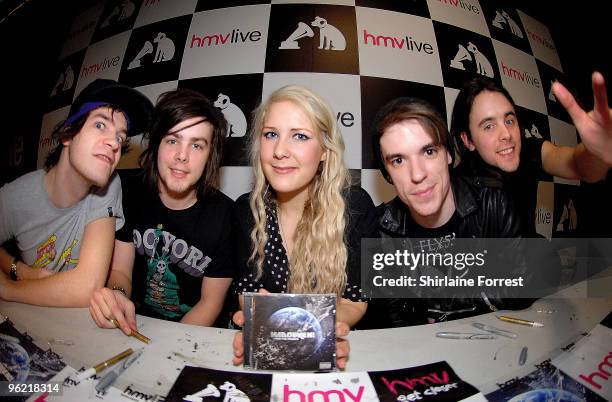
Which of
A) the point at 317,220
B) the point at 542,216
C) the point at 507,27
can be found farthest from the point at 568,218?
the point at 317,220

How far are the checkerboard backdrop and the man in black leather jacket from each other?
0.03 metres

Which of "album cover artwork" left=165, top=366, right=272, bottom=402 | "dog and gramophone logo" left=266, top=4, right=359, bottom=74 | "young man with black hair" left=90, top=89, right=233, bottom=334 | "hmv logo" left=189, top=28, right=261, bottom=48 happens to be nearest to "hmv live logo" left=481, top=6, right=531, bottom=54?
"dog and gramophone logo" left=266, top=4, right=359, bottom=74

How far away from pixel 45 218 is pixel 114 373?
32cm

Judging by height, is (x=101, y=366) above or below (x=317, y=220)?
below

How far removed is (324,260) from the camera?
26.6 inches

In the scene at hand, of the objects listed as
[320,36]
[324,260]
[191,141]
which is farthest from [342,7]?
[324,260]

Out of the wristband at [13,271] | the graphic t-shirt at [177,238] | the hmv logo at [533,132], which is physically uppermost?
the hmv logo at [533,132]

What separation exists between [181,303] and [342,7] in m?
0.70

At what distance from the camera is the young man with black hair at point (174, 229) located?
0.59 metres

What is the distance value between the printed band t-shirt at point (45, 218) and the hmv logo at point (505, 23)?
2.61 ft

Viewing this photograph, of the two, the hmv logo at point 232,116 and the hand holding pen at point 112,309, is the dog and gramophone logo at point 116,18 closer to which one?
the hmv logo at point 232,116

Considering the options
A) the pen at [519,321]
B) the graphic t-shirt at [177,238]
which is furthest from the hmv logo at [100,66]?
the pen at [519,321]

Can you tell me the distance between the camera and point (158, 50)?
637mm

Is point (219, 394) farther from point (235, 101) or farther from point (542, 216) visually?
point (542, 216)
